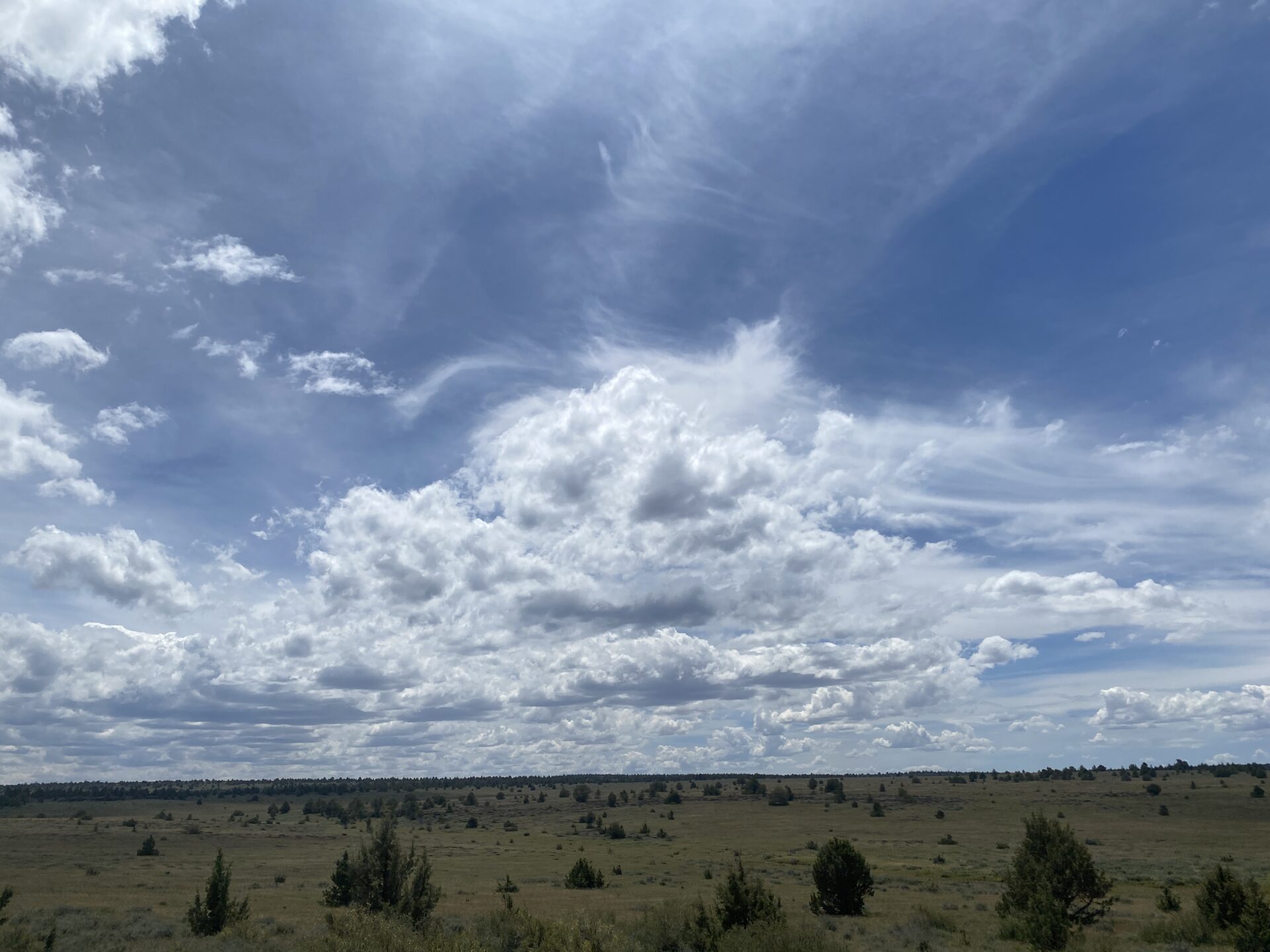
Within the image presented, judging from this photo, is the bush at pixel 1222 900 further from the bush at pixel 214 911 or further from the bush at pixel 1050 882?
the bush at pixel 214 911

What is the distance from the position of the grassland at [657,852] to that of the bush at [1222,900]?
2.42 metres

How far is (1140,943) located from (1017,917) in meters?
3.54

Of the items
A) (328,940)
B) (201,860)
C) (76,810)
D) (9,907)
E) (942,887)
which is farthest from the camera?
(76,810)

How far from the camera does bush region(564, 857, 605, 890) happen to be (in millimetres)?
50438

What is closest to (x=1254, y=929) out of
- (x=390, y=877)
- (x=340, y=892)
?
(x=390, y=877)

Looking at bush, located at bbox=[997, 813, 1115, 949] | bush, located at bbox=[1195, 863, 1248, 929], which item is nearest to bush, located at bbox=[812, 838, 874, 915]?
bush, located at bbox=[997, 813, 1115, 949]

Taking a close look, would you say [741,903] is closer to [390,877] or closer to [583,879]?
[390,877]

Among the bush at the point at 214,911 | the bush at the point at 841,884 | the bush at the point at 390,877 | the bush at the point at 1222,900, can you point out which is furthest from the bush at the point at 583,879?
the bush at the point at 1222,900

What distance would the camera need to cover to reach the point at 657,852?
253ft

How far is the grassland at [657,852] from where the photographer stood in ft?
109

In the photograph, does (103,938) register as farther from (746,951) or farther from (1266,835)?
(1266,835)

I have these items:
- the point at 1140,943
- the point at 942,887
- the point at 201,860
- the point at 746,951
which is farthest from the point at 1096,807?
the point at 746,951

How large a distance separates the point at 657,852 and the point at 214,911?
5418cm

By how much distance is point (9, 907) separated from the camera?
3681cm
